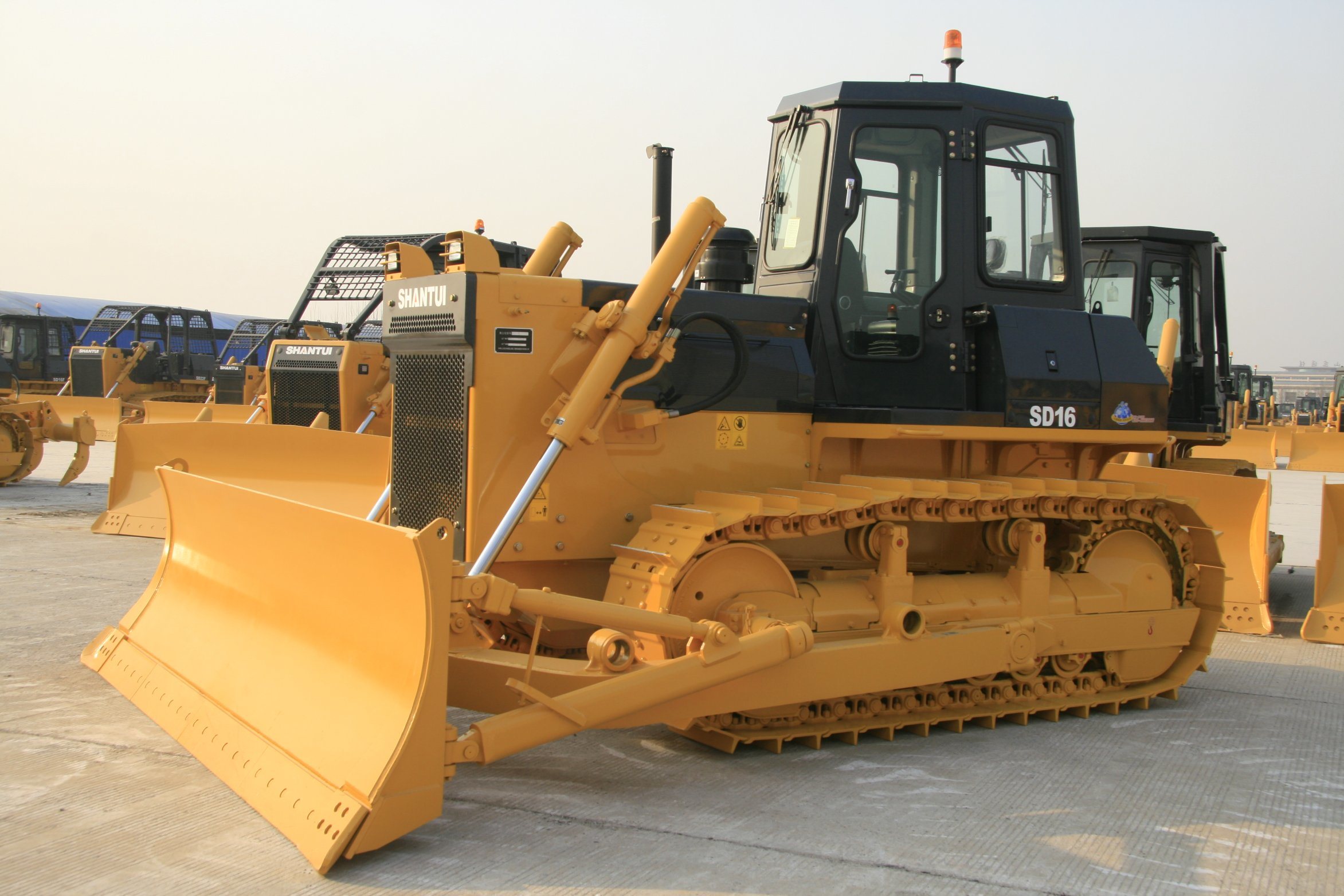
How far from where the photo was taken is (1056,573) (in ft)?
20.0

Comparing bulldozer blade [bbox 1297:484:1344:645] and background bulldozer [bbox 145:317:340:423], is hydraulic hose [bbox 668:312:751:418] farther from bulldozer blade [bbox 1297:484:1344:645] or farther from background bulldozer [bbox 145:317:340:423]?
background bulldozer [bbox 145:317:340:423]

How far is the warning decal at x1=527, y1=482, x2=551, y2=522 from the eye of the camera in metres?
5.01

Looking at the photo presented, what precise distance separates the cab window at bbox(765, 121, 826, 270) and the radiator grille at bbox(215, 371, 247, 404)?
58.1ft

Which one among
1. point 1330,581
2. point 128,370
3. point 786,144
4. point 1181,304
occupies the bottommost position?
point 1330,581

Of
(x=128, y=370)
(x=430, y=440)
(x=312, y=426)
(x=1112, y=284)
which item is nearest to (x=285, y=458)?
(x=312, y=426)

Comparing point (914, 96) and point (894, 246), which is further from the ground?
point (914, 96)

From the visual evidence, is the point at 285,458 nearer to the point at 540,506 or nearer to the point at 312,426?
the point at 312,426

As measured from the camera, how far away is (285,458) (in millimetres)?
8789

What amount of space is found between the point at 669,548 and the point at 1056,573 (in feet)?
8.04

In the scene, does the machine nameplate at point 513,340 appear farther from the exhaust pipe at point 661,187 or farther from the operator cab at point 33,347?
the operator cab at point 33,347

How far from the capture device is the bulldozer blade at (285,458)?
8453mm

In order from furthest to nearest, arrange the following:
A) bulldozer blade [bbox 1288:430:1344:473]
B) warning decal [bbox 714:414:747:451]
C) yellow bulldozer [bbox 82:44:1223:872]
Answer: bulldozer blade [bbox 1288:430:1344:473], warning decal [bbox 714:414:747:451], yellow bulldozer [bbox 82:44:1223:872]

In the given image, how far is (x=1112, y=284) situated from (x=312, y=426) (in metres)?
8.41

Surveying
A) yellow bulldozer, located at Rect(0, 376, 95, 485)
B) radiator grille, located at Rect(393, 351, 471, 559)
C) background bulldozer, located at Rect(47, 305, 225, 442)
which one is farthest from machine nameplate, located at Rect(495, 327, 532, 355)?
background bulldozer, located at Rect(47, 305, 225, 442)
